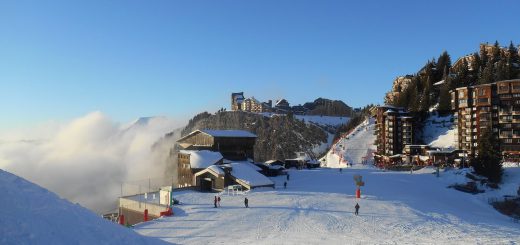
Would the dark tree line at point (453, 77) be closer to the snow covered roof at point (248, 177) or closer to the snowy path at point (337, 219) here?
the snowy path at point (337, 219)

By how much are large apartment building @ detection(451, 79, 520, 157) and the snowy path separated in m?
28.2

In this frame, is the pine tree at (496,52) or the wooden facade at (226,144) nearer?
the wooden facade at (226,144)

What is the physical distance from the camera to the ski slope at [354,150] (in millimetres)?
92188

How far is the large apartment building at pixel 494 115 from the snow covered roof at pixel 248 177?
144ft

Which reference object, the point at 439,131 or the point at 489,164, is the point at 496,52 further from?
the point at 489,164

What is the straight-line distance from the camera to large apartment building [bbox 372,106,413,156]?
89.1 m

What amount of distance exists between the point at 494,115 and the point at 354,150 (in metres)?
32.6

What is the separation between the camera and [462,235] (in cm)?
2927

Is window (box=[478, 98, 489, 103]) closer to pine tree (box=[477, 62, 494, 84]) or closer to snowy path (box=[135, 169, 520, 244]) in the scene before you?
pine tree (box=[477, 62, 494, 84])

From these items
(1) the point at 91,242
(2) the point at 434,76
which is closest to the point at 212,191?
(1) the point at 91,242

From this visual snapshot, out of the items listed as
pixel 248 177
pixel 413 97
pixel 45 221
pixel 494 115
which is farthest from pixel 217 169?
pixel 413 97

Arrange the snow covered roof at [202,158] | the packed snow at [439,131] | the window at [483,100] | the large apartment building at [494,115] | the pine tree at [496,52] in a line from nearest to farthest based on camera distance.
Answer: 1. the snow covered roof at [202,158]
2. the large apartment building at [494,115]
3. the window at [483,100]
4. the packed snow at [439,131]
5. the pine tree at [496,52]

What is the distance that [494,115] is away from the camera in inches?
2913

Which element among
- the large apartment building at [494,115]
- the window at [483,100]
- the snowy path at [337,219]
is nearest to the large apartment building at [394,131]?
the large apartment building at [494,115]
